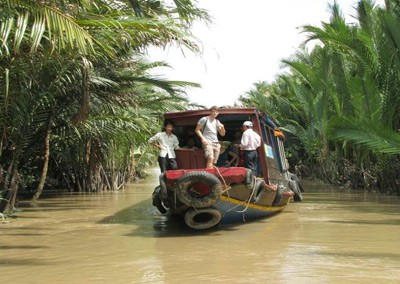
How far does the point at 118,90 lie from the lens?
13555 mm

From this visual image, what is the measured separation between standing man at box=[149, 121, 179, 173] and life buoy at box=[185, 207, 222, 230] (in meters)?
1.57

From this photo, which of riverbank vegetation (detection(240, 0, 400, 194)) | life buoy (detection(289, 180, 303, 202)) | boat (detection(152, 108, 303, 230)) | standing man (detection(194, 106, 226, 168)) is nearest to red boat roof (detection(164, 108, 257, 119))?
boat (detection(152, 108, 303, 230))

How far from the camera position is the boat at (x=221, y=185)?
8086 mm

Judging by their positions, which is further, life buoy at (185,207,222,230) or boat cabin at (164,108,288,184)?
boat cabin at (164,108,288,184)

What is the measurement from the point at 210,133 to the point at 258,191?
4.33 feet

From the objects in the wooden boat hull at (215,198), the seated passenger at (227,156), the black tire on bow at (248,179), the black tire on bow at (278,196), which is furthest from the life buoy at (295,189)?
the black tire on bow at (248,179)

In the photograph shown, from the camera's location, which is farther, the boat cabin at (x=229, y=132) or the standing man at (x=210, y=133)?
the boat cabin at (x=229, y=132)

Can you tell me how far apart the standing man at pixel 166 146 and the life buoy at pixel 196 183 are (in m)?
1.72

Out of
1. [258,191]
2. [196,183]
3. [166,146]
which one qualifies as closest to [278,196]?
[258,191]

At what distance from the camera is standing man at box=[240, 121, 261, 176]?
933 cm

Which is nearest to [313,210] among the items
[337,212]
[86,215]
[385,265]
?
[337,212]

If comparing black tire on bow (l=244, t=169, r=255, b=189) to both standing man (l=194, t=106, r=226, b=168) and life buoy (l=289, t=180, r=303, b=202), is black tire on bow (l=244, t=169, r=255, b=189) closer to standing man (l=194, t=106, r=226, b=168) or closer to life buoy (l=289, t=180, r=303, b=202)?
standing man (l=194, t=106, r=226, b=168)

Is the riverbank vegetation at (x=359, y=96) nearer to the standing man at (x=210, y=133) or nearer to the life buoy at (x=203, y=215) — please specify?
the standing man at (x=210, y=133)

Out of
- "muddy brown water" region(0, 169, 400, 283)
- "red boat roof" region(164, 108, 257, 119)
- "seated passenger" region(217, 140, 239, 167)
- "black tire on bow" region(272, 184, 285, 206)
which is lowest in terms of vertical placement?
"muddy brown water" region(0, 169, 400, 283)
